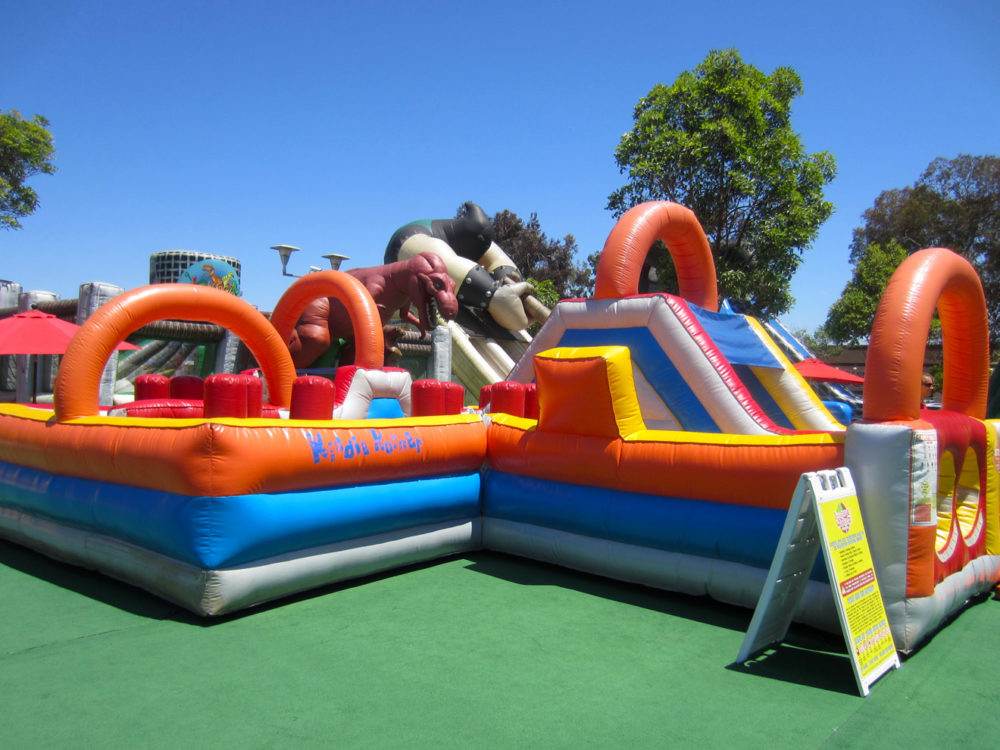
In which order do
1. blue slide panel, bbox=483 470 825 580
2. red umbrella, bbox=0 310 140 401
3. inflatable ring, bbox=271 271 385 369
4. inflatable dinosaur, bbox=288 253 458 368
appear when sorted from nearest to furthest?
blue slide panel, bbox=483 470 825 580 → red umbrella, bbox=0 310 140 401 → inflatable ring, bbox=271 271 385 369 → inflatable dinosaur, bbox=288 253 458 368

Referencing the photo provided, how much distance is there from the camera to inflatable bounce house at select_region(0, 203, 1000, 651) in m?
3.41

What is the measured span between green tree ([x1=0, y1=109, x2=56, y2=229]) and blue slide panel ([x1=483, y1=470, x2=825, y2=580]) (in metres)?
18.9

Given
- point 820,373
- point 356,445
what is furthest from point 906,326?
point 820,373

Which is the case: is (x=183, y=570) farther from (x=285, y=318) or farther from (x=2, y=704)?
(x=285, y=318)

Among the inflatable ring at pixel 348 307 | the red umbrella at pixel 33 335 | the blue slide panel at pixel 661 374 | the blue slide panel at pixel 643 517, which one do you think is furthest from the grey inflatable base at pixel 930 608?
the red umbrella at pixel 33 335

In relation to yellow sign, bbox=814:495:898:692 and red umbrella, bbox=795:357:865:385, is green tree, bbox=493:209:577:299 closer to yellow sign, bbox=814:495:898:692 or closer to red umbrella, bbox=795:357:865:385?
red umbrella, bbox=795:357:865:385

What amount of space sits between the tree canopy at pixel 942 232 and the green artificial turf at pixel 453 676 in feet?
87.4

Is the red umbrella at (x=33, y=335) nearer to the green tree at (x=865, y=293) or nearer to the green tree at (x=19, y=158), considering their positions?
the green tree at (x=19, y=158)

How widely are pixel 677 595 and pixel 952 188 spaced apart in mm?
32147

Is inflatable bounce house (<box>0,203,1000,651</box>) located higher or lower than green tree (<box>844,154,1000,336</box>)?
lower

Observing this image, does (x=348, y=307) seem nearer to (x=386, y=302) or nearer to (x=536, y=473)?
(x=386, y=302)

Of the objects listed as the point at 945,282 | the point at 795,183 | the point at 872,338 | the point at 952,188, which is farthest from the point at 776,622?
the point at 952,188

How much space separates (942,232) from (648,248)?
29.2 meters

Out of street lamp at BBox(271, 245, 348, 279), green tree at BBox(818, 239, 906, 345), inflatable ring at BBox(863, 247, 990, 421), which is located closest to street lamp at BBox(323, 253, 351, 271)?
street lamp at BBox(271, 245, 348, 279)
